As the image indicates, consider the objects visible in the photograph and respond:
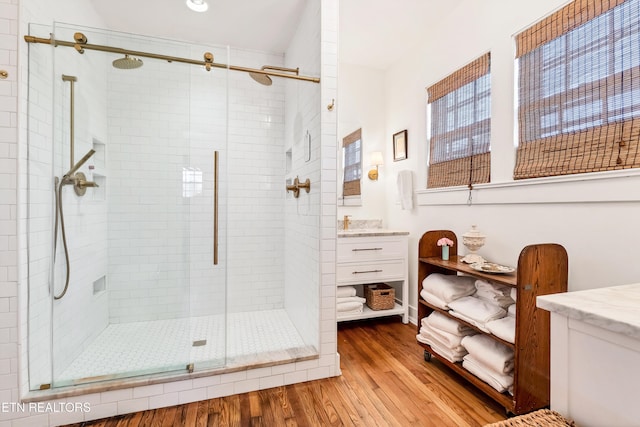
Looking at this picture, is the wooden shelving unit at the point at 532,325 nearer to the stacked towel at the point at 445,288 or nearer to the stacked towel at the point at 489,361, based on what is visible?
the stacked towel at the point at 489,361

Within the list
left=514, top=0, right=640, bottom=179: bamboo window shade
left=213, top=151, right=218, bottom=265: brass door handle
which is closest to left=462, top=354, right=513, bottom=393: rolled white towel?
left=514, top=0, right=640, bottom=179: bamboo window shade

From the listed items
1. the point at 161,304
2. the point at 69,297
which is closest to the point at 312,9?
the point at 161,304

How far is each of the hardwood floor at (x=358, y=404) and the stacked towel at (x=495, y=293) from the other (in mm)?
555

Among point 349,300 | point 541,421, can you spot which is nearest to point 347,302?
point 349,300

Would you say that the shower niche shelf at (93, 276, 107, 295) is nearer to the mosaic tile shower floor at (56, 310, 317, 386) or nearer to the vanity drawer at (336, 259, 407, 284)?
the mosaic tile shower floor at (56, 310, 317, 386)

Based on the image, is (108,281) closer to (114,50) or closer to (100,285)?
(100,285)

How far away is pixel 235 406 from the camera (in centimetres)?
164

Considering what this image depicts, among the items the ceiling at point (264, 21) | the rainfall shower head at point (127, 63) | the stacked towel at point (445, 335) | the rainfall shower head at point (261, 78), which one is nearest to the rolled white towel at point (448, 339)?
the stacked towel at point (445, 335)

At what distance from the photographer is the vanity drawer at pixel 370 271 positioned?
258cm

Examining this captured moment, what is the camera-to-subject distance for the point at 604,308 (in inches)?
28.9

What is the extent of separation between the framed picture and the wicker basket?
1351 mm

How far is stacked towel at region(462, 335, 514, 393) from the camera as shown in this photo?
5.06ft

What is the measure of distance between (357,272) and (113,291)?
6.16ft

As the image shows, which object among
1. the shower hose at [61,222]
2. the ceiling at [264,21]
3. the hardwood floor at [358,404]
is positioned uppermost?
the ceiling at [264,21]
